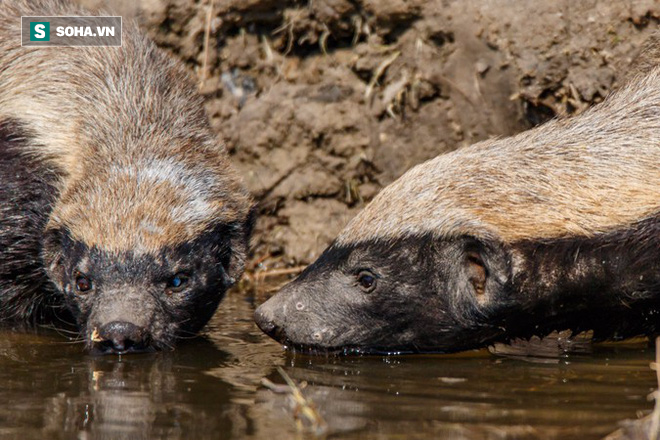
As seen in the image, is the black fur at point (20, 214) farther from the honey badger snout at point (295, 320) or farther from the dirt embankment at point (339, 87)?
the dirt embankment at point (339, 87)

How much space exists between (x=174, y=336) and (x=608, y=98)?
306 cm

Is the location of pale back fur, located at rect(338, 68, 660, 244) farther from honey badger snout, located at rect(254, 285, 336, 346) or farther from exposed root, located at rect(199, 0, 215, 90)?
exposed root, located at rect(199, 0, 215, 90)

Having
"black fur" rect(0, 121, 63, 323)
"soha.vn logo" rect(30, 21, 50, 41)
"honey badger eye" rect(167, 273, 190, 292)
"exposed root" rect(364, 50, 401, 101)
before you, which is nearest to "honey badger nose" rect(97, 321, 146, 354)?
"honey badger eye" rect(167, 273, 190, 292)

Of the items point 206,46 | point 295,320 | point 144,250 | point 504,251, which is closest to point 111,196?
point 144,250

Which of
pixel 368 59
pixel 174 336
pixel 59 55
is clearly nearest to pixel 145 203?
pixel 174 336

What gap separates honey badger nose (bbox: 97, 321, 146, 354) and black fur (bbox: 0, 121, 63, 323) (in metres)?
1.26

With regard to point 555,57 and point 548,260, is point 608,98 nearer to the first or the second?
point 548,260

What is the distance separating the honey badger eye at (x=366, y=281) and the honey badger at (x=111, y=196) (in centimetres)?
111

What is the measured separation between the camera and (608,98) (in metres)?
7.00

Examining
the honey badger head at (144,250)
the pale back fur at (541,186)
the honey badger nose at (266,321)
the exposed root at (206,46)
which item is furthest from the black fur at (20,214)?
the exposed root at (206,46)

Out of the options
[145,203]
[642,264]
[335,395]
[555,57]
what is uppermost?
[555,57]

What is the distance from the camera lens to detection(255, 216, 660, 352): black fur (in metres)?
6.15

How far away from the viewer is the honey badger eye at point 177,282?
693cm

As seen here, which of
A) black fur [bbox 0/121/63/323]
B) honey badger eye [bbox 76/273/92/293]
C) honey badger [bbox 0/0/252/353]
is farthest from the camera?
black fur [bbox 0/121/63/323]
